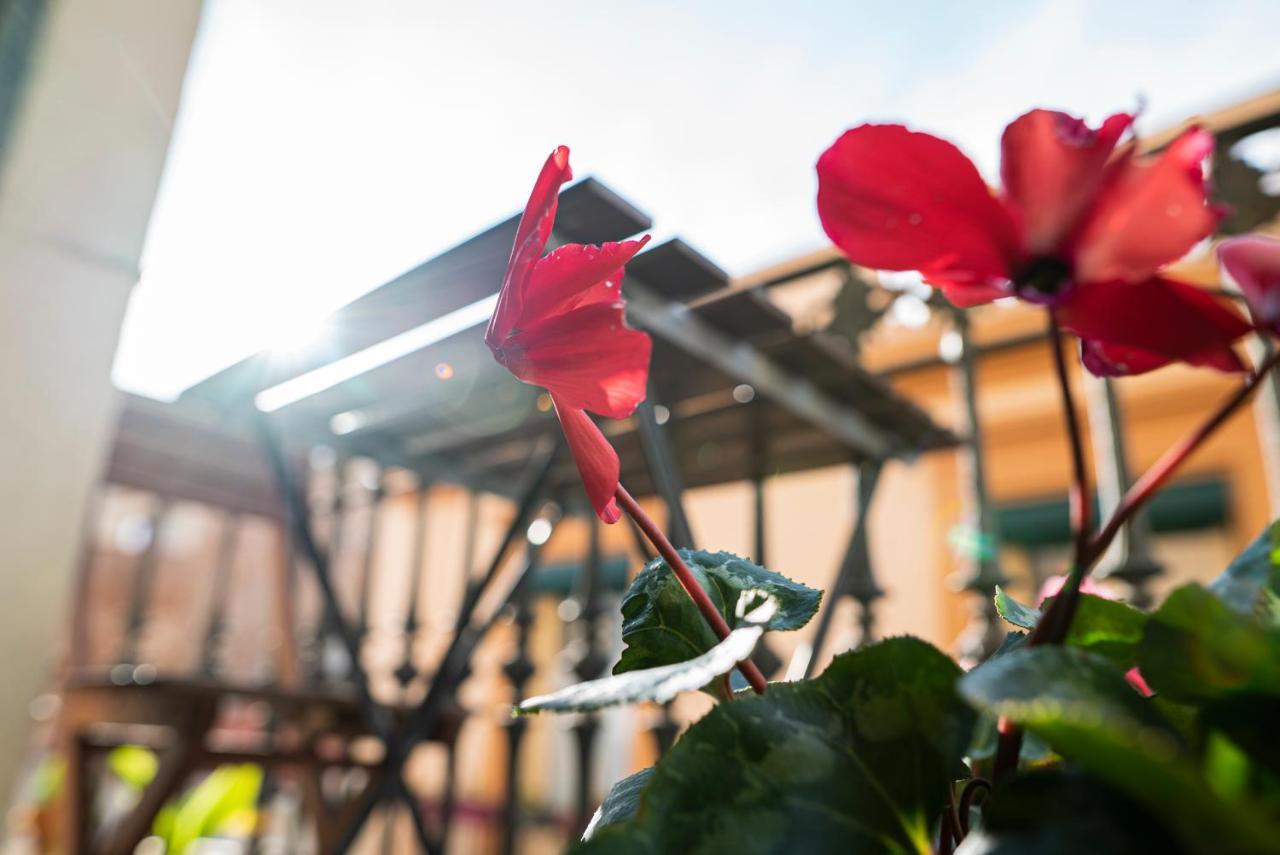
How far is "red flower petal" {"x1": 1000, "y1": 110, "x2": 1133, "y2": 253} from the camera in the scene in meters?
0.22

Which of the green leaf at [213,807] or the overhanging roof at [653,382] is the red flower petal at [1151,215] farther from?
the green leaf at [213,807]

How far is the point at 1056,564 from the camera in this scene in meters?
7.25

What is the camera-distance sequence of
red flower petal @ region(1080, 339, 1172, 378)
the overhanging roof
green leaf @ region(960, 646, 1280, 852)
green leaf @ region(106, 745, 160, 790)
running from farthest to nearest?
green leaf @ region(106, 745, 160, 790), the overhanging roof, red flower petal @ region(1080, 339, 1172, 378), green leaf @ region(960, 646, 1280, 852)

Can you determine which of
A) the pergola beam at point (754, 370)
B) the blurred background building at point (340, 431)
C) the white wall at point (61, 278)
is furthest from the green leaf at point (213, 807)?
the pergola beam at point (754, 370)

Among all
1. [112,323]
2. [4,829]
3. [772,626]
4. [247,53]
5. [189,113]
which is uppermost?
[247,53]

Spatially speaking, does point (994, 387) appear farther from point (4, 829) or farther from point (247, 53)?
point (4, 829)

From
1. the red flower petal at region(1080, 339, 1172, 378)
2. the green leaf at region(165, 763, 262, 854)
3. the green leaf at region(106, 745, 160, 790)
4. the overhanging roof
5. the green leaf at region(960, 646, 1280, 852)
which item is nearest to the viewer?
the green leaf at region(960, 646, 1280, 852)

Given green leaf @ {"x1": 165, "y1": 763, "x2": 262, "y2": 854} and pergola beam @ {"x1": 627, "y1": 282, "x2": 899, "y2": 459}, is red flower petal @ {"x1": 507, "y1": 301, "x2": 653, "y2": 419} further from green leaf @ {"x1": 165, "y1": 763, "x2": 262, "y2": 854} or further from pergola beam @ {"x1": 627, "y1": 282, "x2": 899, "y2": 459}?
green leaf @ {"x1": 165, "y1": 763, "x2": 262, "y2": 854}

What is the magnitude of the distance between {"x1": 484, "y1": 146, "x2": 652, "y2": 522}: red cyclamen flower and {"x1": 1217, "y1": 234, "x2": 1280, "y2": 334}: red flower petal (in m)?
0.16

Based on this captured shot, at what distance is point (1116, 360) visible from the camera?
26 cm

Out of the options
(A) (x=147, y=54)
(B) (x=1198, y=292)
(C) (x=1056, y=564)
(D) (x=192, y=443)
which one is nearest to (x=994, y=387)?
(C) (x=1056, y=564)

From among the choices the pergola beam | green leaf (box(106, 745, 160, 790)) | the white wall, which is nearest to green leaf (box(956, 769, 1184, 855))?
the pergola beam

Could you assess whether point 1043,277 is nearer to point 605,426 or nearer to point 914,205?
point 914,205

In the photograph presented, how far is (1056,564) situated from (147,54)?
756cm
